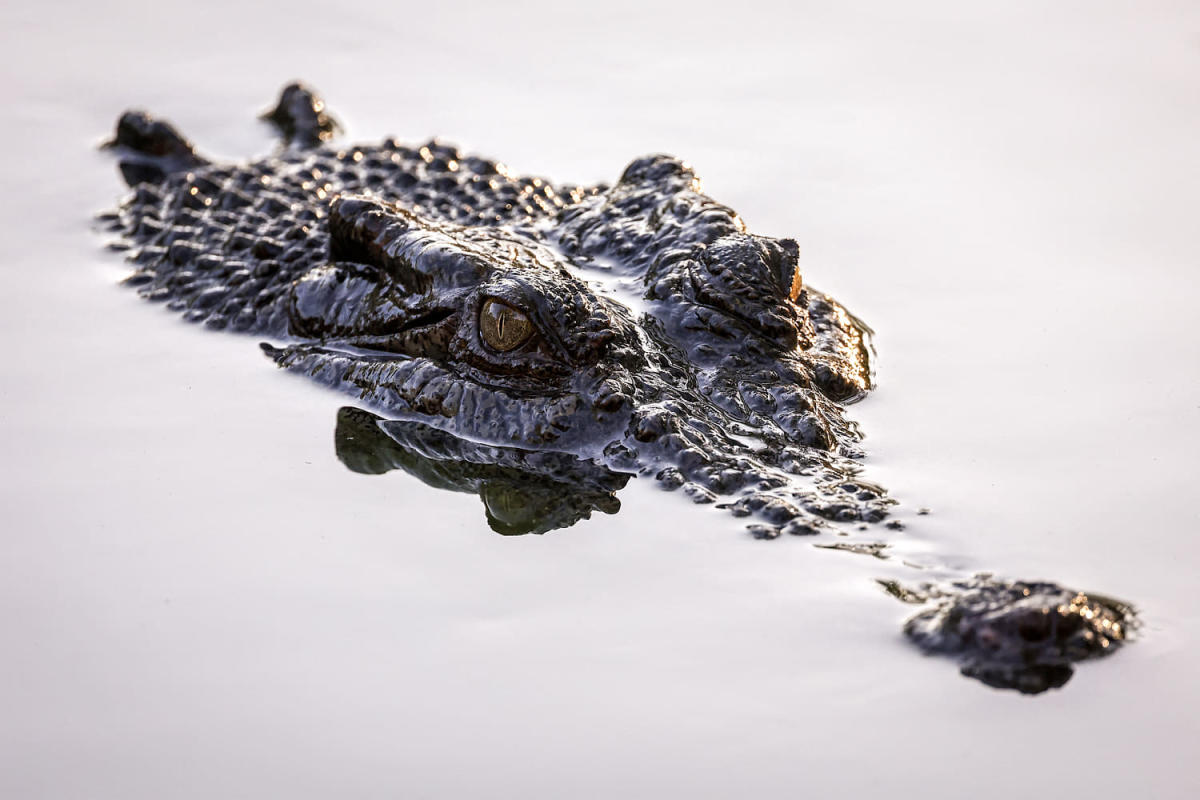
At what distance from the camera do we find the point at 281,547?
4.97 m

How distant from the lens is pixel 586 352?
214 inches

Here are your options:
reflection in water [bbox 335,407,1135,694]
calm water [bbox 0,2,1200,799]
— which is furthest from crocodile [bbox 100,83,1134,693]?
calm water [bbox 0,2,1200,799]

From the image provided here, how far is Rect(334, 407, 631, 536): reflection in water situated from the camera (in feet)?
16.6

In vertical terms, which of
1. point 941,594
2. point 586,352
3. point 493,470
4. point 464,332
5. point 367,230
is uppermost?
point 367,230

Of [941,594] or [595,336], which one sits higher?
[595,336]

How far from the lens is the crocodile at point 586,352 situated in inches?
189

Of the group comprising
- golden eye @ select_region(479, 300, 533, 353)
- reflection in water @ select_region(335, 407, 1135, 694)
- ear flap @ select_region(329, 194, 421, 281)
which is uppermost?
ear flap @ select_region(329, 194, 421, 281)

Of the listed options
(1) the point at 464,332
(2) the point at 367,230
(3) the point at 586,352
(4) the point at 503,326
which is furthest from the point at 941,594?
(2) the point at 367,230

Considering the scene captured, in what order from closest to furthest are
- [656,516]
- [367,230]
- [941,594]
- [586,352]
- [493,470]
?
[941,594], [656,516], [493,470], [586,352], [367,230]

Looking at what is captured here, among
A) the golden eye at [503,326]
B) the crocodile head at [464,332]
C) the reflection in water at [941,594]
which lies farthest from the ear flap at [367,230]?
the reflection in water at [941,594]

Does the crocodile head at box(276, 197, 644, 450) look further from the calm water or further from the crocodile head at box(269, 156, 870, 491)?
the calm water

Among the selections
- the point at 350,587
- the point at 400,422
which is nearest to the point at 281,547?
the point at 350,587

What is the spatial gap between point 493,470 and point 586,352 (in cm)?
52

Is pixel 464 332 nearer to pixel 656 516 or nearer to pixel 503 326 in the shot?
pixel 503 326
